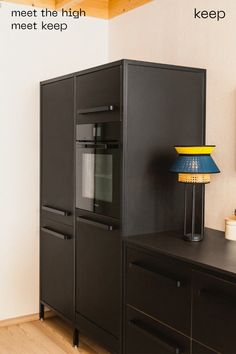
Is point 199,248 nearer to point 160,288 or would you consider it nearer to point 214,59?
point 160,288

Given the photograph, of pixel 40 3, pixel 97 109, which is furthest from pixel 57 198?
pixel 40 3

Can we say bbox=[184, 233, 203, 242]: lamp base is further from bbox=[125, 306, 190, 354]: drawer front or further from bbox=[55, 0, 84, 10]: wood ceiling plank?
bbox=[55, 0, 84, 10]: wood ceiling plank

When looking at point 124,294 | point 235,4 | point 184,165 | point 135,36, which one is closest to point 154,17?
point 135,36

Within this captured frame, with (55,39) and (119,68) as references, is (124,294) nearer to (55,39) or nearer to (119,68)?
(119,68)

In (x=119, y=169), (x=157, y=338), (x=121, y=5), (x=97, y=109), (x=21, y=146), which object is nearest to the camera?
(x=157, y=338)

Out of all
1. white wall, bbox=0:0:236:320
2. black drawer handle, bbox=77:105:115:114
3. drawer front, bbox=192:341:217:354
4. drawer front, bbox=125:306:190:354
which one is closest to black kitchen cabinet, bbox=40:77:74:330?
white wall, bbox=0:0:236:320

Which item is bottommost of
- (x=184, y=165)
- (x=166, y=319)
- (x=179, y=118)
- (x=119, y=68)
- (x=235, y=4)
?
(x=166, y=319)

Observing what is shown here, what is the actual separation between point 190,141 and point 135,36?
3.78ft

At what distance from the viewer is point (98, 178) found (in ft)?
9.97

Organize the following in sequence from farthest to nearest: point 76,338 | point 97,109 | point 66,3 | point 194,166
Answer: point 66,3, point 76,338, point 97,109, point 194,166

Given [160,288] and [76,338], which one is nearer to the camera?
[160,288]

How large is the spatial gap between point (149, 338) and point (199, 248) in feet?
1.80

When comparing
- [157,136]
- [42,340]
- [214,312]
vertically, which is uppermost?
[157,136]

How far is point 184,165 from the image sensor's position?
267cm
